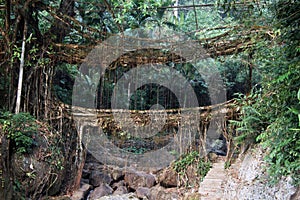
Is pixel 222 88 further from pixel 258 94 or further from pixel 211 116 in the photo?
pixel 258 94

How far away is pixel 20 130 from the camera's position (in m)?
3.29

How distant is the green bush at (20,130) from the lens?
10.3 ft

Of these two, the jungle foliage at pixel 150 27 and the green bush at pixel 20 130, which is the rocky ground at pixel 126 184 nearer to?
the jungle foliage at pixel 150 27

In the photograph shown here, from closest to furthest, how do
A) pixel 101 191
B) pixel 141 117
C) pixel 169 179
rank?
pixel 141 117
pixel 169 179
pixel 101 191

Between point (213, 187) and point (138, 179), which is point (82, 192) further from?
point (213, 187)

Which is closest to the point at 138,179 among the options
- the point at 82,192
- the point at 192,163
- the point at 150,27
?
the point at 82,192

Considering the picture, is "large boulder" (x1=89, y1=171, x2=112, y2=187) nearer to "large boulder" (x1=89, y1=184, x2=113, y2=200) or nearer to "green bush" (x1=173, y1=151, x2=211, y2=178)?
"large boulder" (x1=89, y1=184, x2=113, y2=200)

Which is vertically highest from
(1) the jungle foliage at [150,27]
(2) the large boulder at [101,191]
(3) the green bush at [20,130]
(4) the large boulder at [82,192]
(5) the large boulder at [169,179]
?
(1) the jungle foliage at [150,27]

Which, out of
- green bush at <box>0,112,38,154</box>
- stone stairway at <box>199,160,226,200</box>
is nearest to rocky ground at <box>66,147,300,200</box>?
stone stairway at <box>199,160,226,200</box>

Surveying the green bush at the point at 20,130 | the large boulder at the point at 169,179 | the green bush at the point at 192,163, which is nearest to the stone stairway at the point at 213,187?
the green bush at the point at 192,163

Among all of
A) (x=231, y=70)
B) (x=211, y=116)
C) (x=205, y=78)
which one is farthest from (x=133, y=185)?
(x=231, y=70)

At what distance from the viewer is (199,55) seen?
3.81 metres

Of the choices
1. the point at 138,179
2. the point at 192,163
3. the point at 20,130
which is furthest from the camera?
the point at 138,179

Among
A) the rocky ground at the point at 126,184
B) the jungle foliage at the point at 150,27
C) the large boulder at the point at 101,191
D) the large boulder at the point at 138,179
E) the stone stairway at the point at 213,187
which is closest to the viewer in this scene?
the jungle foliage at the point at 150,27
